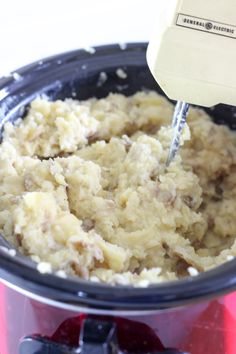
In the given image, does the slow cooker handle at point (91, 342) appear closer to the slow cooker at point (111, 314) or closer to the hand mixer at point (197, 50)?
the slow cooker at point (111, 314)

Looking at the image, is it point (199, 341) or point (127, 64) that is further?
point (127, 64)

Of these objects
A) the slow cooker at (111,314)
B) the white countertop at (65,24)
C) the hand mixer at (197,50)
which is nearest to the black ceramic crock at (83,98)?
the slow cooker at (111,314)

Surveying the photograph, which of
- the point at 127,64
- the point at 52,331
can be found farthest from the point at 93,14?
the point at 52,331

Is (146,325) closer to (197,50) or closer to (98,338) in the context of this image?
(98,338)

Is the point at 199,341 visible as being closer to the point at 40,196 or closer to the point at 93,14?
the point at 40,196

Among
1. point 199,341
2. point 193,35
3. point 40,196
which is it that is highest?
point 193,35
